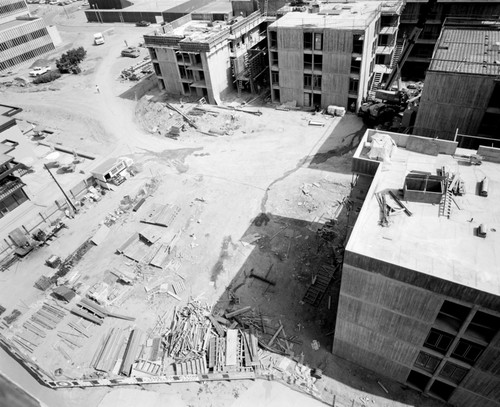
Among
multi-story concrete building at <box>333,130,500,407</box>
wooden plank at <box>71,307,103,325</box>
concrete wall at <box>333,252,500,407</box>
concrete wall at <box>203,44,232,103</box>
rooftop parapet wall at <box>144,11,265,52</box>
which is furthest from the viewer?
concrete wall at <box>203,44,232,103</box>

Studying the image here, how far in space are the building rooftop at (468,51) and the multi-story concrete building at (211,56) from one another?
32886 mm

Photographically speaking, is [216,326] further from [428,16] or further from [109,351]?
[428,16]

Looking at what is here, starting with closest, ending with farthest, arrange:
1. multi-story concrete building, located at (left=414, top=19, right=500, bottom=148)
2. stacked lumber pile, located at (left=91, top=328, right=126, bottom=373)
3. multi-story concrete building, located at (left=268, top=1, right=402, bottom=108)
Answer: stacked lumber pile, located at (left=91, top=328, right=126, bottom=373) → multi-story concrete building, located at (left=414, top=19, right=500, bottom=148) → multi-story concrete building, located at (left=268, top=1, right=402, bottom=108)

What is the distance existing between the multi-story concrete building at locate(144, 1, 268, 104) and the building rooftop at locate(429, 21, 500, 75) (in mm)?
32886

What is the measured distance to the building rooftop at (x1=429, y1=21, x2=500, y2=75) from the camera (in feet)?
112

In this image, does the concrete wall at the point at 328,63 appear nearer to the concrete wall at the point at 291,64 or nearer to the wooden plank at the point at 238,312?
the concrete wall at the point at 291,64

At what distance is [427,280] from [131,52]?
9221 centimetres

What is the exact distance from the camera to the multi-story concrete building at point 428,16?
53875mm

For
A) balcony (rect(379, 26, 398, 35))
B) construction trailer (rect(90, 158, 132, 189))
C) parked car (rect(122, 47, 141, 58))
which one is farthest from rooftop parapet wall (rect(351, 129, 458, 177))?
parked car (rect(122, 47, 141, 58))

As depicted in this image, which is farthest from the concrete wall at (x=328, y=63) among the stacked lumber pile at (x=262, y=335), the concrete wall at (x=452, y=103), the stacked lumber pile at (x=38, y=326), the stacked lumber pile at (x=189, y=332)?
the stacked lumber pile at (x=38, y=326)

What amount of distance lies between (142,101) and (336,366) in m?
58.5

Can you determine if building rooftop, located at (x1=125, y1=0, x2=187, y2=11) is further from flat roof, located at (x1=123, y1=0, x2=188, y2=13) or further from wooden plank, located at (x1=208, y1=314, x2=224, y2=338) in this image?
wooden plank, located at (x1=208, y1=314, x2=224, y2=338)

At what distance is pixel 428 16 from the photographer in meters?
58.1

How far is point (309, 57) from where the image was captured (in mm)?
54625
